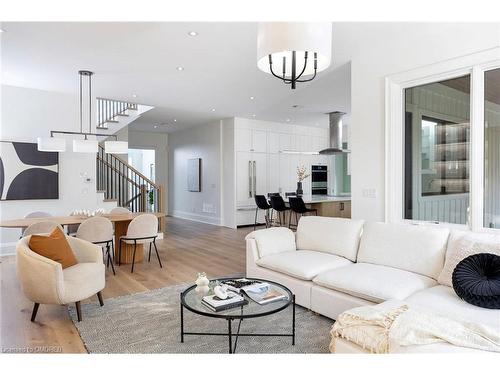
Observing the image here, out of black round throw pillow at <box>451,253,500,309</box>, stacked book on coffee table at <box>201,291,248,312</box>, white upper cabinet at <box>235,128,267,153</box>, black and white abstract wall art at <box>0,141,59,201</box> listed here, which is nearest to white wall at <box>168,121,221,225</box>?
white upper cabinet at <box>235,128,267,153</box>

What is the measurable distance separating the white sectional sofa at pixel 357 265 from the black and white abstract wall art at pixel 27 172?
4.15 m

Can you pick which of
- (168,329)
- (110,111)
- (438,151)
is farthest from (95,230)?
(110,111)

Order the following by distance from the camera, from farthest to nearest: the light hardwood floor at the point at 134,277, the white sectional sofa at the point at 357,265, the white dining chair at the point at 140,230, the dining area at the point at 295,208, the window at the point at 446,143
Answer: the dining area at the point at 295,208
the white dining chair at the point at 140,230
the window at the point at 446,143
the light hardwood floor at the point at 134,277
the white sectional sofa at the point at 357,265

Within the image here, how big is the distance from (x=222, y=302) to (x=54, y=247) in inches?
70.1

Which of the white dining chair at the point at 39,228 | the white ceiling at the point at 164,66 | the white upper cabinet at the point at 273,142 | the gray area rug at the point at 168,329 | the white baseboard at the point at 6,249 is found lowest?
the gray area rug at the point at 168,329

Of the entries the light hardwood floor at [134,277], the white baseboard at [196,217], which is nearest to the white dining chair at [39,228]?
the light hardwood floor at [134,277]

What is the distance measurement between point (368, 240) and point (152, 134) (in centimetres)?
906

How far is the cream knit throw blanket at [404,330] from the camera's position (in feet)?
5.81

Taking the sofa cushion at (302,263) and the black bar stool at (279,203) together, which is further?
the black bar stool at (279,203)

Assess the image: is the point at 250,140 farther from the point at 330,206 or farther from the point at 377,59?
the point at 377,59

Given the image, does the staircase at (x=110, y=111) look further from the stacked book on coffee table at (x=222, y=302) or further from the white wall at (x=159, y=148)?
the stacked book on coffee table at (x=222, y=302)

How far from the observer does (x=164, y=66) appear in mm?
4684

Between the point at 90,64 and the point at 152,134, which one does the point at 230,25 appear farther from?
the point at 152,134
